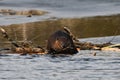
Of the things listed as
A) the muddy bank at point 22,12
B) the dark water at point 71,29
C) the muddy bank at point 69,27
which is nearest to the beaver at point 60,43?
the dark water at point 71,29

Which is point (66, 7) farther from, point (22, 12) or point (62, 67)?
point (62, 67)

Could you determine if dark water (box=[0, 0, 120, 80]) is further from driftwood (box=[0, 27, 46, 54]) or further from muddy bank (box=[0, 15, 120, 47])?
driftwood (box=[0, 27, 46, 54])

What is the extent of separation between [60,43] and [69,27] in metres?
11.5

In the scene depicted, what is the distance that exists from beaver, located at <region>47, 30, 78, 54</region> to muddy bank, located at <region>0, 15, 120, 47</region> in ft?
11.8

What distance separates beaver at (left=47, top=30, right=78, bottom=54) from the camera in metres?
17.7

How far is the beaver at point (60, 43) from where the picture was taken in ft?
58.2

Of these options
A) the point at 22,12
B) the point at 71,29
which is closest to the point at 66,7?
the point at 22,12

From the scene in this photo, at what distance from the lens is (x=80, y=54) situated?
18.0 meters

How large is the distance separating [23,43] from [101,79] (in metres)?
4.79

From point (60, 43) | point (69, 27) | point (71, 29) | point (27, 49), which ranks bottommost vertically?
point (69, 27)

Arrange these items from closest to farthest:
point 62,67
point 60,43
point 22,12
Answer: point 62,67
point 60,43
point 22,12

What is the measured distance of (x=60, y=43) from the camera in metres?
17.7

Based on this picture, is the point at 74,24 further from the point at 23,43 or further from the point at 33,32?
the point at 23,43

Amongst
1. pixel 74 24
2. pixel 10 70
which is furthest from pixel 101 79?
pixel 74 24
